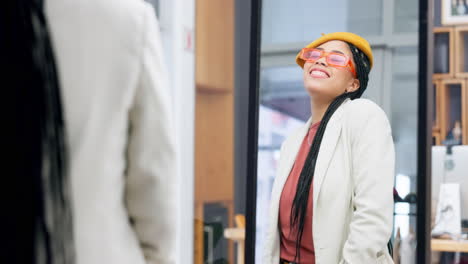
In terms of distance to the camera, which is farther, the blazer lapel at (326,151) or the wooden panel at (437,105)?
the wooden panel at (437,105)

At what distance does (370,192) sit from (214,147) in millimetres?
2123

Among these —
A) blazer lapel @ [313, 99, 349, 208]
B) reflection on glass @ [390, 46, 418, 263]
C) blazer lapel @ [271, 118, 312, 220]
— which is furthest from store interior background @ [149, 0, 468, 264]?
blazer lapel @ [313, 99, 349, 208]

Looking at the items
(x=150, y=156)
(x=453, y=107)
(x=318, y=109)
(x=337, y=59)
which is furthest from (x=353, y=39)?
(x=453, y=107)

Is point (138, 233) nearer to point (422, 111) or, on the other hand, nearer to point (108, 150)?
point (108, 150)

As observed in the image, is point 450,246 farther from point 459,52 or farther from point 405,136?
point 459,52

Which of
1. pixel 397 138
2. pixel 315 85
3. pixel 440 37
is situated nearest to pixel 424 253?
pixel 397 138

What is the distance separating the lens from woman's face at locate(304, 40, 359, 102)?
1962 mm

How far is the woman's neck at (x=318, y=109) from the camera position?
197 centimetres

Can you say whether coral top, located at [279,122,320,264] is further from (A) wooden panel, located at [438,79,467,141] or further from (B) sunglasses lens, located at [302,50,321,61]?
(A) wooden panel, located at [438,79,467,141]

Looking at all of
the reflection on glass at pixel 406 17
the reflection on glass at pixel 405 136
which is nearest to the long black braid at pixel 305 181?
the reflection on glass at pixel 405 136

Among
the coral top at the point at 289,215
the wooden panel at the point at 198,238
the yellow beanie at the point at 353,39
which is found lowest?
the wooden panel at the point at 198,238

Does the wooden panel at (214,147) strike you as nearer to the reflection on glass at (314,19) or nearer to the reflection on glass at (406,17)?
the reflection on glass at (314,19)

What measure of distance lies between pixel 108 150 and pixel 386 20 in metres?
1.43

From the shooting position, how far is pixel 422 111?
2.08 meters
